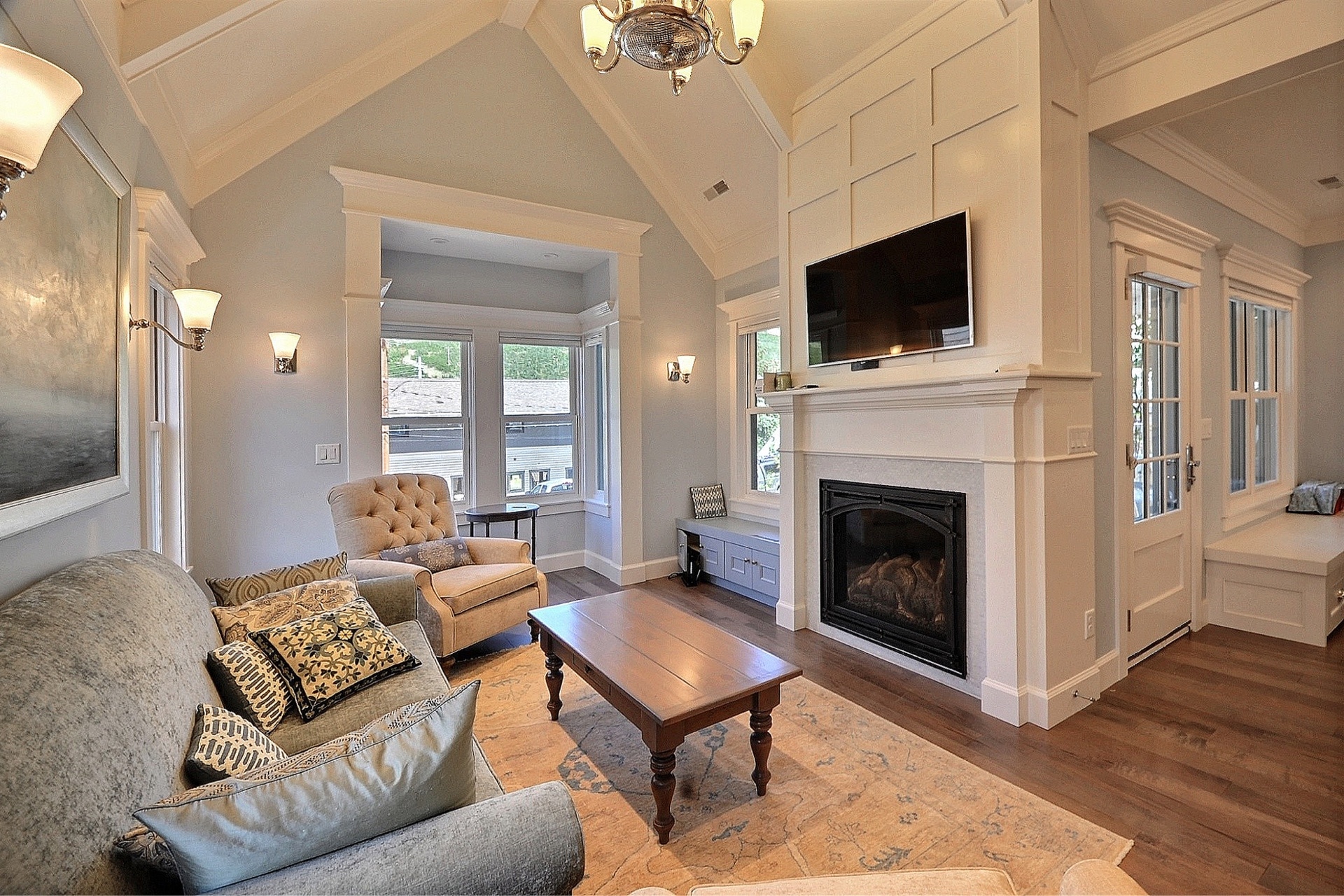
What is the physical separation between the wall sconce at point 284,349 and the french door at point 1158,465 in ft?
14.6

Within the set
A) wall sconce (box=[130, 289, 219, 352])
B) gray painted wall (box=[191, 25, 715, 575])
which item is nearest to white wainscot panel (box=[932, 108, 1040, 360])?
gray painted wall (box=[191, 25, 715, 575])

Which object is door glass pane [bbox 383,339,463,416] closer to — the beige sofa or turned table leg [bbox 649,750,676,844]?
turned table leg [bbox 649,750,676,844]

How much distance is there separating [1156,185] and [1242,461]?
7.61 feet

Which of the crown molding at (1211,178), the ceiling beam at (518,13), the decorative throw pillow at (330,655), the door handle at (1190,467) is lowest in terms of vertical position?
the decorative throw pillow at (330,655)

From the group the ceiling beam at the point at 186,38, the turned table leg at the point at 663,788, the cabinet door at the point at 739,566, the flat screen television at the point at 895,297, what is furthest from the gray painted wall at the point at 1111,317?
the ceiling beam at the point at 186,38

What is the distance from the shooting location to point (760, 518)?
4895 mm

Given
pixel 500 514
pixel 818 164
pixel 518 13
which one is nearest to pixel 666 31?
pixel 818 164

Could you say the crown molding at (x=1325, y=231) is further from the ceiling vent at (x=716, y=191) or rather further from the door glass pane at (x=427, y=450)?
the door glass pane at (x=427, y=450)

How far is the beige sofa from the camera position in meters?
0.84

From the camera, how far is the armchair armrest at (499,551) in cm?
357

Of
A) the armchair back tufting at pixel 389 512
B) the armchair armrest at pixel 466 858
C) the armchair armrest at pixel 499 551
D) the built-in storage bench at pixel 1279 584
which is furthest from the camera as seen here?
the armchair armrest at pixel 499 551

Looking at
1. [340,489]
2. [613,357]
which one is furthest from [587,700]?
→ [613,357]

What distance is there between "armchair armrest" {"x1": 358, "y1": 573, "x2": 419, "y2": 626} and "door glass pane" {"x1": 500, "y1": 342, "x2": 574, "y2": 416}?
260 centimetres

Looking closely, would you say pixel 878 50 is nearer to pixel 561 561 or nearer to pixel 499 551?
pixel 499 551
